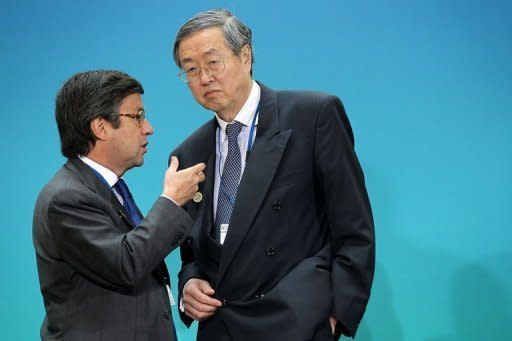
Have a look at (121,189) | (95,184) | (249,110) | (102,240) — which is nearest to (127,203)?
(121,189)

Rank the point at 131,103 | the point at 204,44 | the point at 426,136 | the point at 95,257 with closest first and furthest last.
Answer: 1. the point at 95,257
2. the point at 204,44
3. the point at 131,103
4. the point at 426,136

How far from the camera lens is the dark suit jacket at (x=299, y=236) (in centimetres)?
194

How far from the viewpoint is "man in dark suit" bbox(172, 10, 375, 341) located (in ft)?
6.40

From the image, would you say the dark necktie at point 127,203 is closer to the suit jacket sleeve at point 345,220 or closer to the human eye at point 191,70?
the human eye at point 191,70

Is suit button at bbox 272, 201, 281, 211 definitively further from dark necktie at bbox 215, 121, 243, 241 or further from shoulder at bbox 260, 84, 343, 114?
shoulder at bbox 260, 84, 343, 114

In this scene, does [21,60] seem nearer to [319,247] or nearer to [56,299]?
[56,299]

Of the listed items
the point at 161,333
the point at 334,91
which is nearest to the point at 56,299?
the point at 161,333

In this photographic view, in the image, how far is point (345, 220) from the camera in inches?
77.4

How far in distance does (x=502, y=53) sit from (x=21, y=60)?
8.30 feet

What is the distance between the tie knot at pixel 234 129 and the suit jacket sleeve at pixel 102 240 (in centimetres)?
33

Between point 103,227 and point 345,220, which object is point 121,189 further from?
point 345,220

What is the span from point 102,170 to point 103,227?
0.83 ft

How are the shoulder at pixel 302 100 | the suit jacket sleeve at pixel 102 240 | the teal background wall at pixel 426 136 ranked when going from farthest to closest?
the teal background wall at pixel 426 136
the shoulder at pixel 302 100
the suit jacket sleeve at pixel 102 240

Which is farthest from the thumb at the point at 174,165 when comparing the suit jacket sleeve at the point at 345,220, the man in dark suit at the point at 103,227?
the suit jacket sleeve at the point at 345,220
